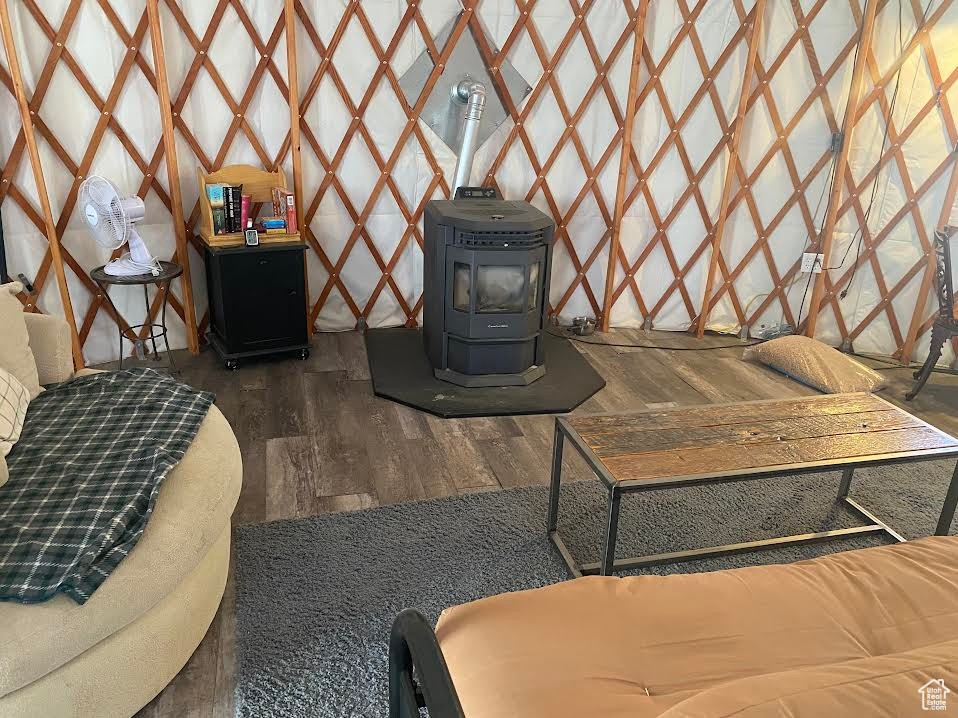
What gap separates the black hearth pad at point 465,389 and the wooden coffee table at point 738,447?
35.6 inches

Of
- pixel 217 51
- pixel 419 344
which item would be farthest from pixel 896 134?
pixel 217 51

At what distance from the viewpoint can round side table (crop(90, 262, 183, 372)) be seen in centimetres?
293

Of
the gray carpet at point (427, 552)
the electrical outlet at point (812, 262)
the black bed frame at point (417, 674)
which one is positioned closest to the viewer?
the black bed frame at point (417, 674)

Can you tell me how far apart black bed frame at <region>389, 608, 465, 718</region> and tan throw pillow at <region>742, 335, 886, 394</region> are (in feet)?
9.16

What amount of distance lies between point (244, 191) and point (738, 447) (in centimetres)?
240

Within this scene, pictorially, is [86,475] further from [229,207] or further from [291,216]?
[291,216]

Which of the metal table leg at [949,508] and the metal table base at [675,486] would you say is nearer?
the metal table base at [675,486]

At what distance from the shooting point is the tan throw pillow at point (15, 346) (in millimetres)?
1910

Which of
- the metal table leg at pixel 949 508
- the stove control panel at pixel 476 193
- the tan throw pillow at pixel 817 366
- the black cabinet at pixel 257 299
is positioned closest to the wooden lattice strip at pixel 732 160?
the tan throw pillow at pixel 817 366

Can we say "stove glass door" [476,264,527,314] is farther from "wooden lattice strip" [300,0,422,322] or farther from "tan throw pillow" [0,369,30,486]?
"tan throw pillow" [0,369,30,486]

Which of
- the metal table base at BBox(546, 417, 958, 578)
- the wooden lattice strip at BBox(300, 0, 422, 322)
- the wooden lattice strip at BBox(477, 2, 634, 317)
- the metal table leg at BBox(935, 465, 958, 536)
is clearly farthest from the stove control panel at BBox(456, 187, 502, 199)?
the metal table leg at BBox(935, 465, 958, 536)

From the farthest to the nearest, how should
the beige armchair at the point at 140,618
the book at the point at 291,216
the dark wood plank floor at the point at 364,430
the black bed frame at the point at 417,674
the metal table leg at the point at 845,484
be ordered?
1. the book at the point at 291,216
2. the metal table leg at the point at 845,484
3. the dark wood plank floor at the point at 364,430
4. the beige armchair at the point at 140,618
5. the black bed frame at the point at 417,674

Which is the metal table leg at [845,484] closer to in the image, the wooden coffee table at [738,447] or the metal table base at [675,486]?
the metal table base at [675,486]

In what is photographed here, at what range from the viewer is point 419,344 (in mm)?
3609
